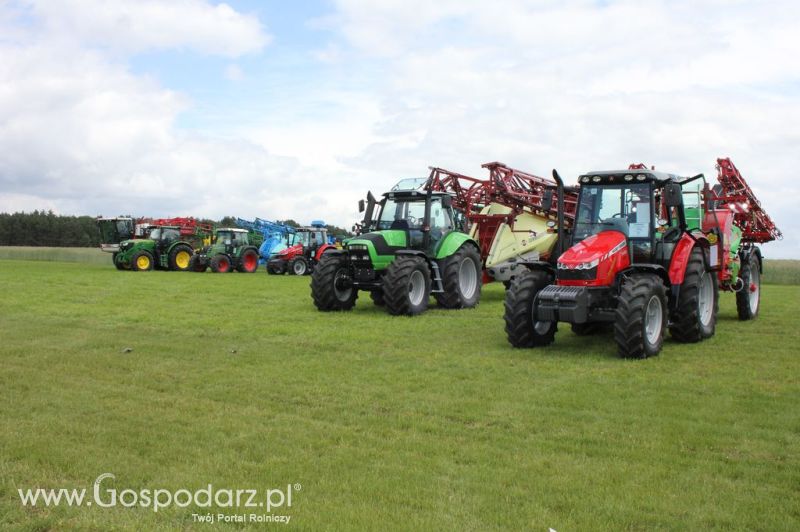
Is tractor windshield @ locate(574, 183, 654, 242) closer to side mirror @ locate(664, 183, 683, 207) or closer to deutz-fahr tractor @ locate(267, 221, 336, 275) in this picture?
side mirror @ locate(664, 183, 683, 207)

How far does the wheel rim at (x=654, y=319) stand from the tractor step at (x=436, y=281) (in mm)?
5767

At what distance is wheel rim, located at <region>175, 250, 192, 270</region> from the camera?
104 feet

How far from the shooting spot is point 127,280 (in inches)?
904

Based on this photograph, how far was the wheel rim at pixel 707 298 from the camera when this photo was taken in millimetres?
11133

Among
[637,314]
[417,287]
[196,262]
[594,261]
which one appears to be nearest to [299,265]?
[196,262]

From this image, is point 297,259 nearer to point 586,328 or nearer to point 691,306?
point 586,328

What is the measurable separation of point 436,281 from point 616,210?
5264 mm

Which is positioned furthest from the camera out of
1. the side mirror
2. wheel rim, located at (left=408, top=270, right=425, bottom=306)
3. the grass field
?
wheel rim, located at (left=408, top=270, right=425, bottom=306)

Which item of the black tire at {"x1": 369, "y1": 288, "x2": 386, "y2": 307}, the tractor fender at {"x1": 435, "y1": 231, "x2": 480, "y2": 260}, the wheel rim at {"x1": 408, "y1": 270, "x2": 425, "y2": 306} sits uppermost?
the tractor fender at {"x1": 435, "y1": 231, "x2": 480, "y2": 260}

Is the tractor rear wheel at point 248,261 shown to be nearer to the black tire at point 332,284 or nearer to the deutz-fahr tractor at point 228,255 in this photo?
the deutz-fahr tractor at point 228,255

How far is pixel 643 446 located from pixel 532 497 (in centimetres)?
148

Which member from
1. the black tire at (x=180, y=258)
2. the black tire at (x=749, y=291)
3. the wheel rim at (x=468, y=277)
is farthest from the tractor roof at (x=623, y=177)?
the black tire at (x=180, y=258)

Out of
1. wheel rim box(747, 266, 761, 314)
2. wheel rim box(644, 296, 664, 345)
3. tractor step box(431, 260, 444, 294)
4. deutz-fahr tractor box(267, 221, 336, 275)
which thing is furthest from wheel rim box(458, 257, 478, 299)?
deutz-fahr tractor box(267, 221, 336, 275)

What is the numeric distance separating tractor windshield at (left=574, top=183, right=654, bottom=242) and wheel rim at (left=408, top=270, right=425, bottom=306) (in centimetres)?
445
